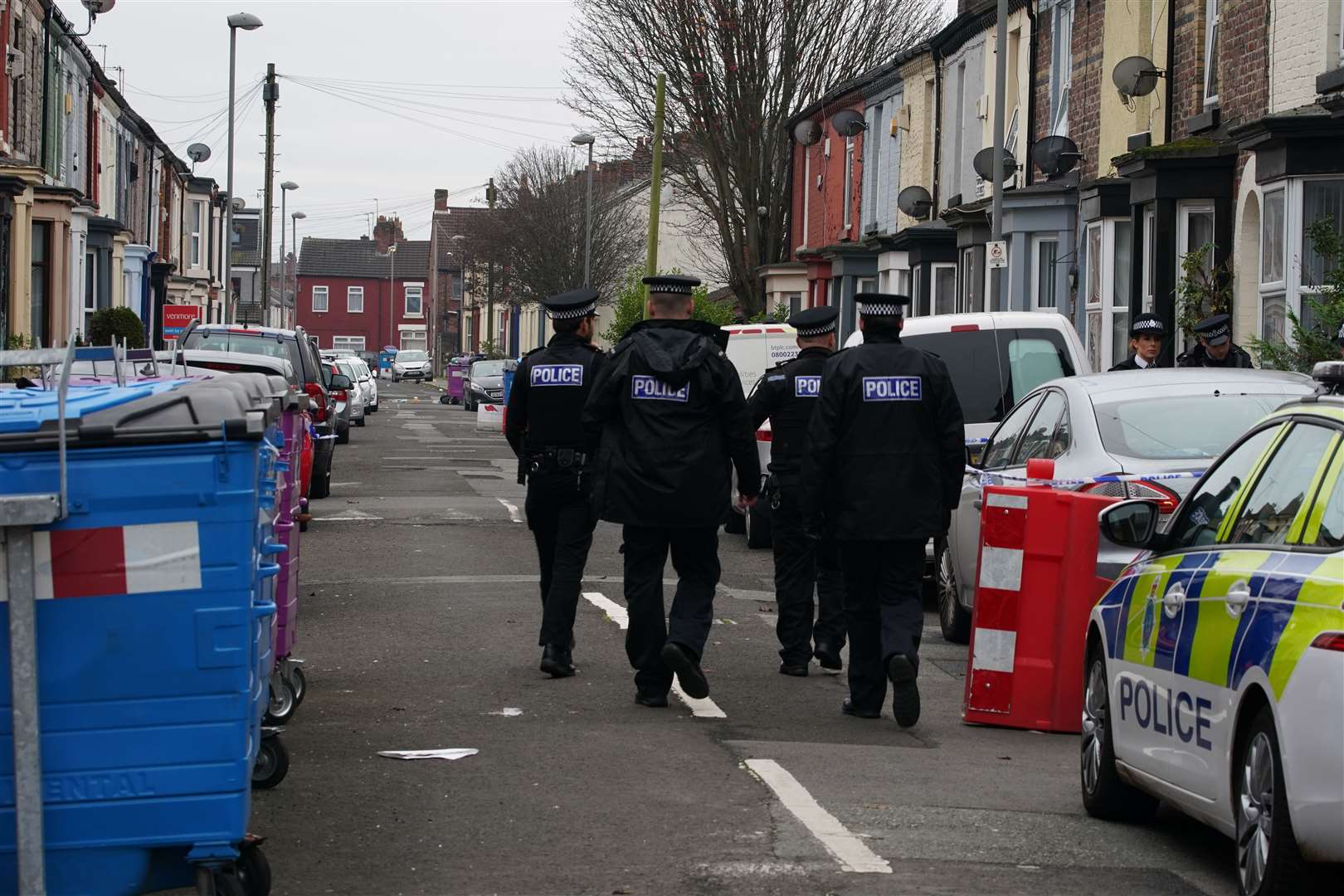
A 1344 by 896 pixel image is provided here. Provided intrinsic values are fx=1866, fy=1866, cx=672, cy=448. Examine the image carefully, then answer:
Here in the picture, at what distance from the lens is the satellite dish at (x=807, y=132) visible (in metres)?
41.7

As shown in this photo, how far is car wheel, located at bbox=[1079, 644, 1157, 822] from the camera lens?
663 centimetres

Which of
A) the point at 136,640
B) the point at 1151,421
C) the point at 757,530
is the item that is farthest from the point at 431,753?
the point at 757,530

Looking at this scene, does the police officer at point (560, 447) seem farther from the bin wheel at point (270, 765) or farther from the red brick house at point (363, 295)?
the red brick house at point (363, 295)

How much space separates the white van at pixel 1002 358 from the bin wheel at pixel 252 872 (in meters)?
9.84

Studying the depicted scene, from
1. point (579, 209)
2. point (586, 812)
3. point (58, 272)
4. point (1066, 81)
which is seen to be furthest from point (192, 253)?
point (586, 812)

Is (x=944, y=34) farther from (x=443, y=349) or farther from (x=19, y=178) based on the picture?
(x=443, y=349)

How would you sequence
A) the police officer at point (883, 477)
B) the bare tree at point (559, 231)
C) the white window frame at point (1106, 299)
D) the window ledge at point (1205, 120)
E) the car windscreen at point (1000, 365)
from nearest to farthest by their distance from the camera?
the police officer at point (883, 477) < the car windscreen at point (1000, 365) < the window ledge at point (1205, 120) < the white window frame at point (1106, 299) < the bare tree at point (559, 231)

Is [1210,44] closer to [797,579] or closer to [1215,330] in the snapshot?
[1215,330]

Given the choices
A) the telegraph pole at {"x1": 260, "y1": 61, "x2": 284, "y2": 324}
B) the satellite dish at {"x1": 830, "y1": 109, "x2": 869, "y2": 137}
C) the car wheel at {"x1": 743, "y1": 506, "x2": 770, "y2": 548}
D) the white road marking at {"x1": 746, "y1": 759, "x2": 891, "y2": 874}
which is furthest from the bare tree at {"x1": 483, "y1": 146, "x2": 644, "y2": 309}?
the white road marking at {"x1": 746, "y1": 759, "x2": 891, "y2": 874}

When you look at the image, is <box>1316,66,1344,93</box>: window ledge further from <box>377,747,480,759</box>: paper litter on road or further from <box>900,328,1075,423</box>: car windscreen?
<box>377,747,480,759</box>: paper litter on road

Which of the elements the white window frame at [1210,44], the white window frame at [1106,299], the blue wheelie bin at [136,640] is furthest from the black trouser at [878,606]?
the white window frame at [1106,299]

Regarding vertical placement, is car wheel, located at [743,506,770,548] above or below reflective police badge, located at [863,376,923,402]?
below

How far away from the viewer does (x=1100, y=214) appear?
77.2 feet

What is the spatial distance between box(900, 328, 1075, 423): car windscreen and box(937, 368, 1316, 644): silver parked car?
144 inches
